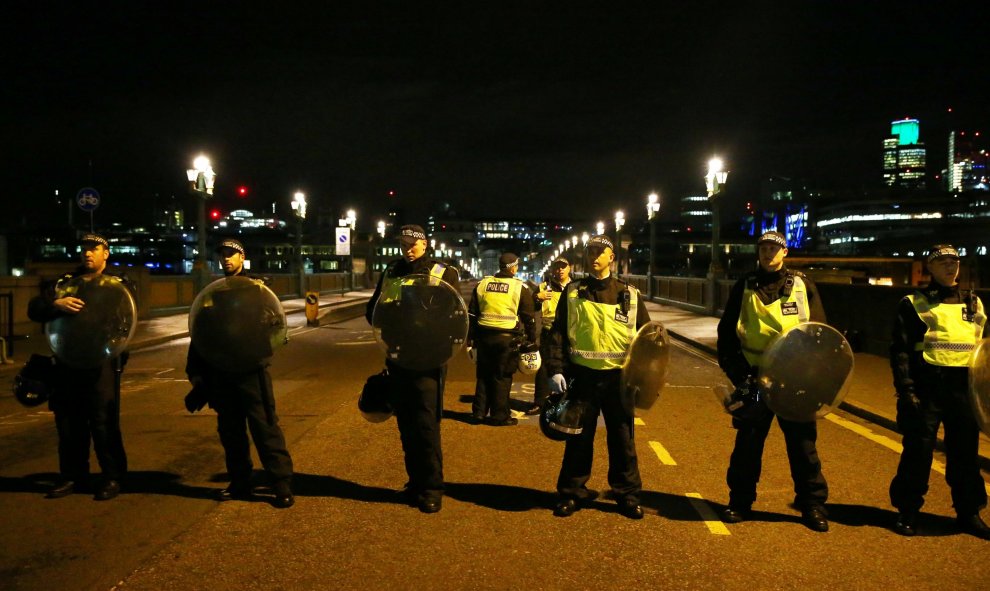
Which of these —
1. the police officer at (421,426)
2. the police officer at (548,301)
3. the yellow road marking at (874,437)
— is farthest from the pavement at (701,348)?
the police officer at (421,426)

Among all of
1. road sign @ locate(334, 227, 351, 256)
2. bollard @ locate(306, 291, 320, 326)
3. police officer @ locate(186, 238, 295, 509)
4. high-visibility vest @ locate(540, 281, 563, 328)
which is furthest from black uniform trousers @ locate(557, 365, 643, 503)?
road sign @ locate(334, 227, 351, 256)

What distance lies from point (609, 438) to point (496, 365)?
310 cm

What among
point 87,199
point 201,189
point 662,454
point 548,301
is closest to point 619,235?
point 201,189

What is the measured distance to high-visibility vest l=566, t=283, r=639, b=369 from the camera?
5.03m

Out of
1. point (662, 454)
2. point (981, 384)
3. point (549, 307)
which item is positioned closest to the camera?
point (981, 384)

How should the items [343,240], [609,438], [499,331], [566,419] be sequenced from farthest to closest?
[343,240], [499,331], [609,438], [566,419]

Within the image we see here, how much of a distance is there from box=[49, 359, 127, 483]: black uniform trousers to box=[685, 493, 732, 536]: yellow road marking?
13.4 ft

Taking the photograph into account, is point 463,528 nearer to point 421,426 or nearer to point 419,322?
point 421,426

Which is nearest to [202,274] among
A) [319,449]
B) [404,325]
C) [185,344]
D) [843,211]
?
[185,344]

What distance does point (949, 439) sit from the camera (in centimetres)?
491

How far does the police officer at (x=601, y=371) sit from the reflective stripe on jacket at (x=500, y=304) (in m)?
2.88

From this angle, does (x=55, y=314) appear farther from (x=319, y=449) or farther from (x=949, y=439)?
(x=949, y=439)

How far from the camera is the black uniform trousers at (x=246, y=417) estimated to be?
5188mm

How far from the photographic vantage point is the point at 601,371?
5070 mm
